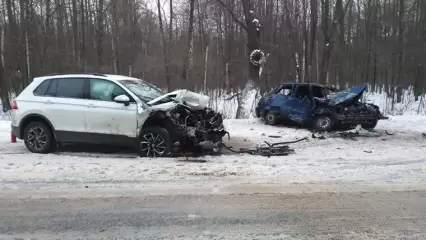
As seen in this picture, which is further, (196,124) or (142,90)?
(142,90)

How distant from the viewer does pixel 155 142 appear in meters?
8.07

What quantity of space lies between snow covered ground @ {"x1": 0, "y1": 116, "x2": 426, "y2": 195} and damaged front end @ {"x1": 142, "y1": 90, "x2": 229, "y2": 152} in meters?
0.53

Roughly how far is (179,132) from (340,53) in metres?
34.0

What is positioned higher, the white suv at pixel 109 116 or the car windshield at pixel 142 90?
the car windshield at pixel 142 90

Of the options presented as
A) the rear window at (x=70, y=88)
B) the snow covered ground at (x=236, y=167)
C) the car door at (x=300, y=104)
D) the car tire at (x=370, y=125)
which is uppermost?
the rear window at (x=70, y=88)

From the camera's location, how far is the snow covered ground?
629 centimetres

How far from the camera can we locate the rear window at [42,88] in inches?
338

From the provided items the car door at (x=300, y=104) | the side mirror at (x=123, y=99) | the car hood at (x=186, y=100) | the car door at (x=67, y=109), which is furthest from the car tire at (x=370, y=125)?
the car door at (x=67, y=109)

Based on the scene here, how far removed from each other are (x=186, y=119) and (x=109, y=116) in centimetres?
172

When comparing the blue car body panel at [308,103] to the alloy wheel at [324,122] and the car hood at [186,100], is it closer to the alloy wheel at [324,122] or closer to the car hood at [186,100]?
the alloy wheel at [324,122]

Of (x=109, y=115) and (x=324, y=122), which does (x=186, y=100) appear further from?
(x=324, y=122)

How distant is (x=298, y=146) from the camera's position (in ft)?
32.4

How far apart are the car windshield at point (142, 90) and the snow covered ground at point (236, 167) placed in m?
1.40

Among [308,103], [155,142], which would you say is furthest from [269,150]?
[308,103]
